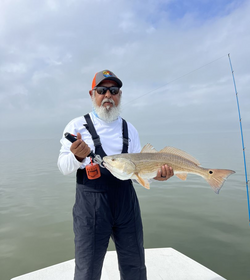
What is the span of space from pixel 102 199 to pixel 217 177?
1.58 meters

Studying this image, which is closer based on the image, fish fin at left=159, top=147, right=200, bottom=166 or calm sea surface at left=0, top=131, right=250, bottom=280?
fish fin at left=159, top=147, right=200, bottom=166

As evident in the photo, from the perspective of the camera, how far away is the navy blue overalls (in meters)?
2.63

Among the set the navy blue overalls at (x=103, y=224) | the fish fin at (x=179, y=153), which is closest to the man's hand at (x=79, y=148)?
the navy blue overalls at (x=103, y=224)

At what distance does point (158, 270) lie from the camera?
13.5ft

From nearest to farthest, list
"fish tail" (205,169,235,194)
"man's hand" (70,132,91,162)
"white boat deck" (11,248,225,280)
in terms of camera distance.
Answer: "man's hand" (70,132,91,162) → "fish tail" (205,169,235,194) → "white boat deck" (11,248,225,280)

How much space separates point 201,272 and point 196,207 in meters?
4.99

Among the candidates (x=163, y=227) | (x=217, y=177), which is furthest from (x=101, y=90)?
(x=163, y=227)

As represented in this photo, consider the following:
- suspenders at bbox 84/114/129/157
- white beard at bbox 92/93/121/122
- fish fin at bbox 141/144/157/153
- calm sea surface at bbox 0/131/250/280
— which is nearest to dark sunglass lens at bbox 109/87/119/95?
white beard at bbox 92/93/121/122

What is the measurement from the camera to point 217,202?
365 inches

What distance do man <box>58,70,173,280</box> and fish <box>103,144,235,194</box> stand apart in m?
0.14

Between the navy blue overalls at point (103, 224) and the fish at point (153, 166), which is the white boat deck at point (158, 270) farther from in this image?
the fish at point (153, 166)

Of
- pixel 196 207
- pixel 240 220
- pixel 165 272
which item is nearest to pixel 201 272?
pixel 165 272

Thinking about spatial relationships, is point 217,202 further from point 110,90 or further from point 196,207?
point 110,90

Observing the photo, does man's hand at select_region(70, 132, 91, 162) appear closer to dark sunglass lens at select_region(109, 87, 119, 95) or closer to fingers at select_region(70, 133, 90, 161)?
fingers at select_region(70, 133, 90, 161)
